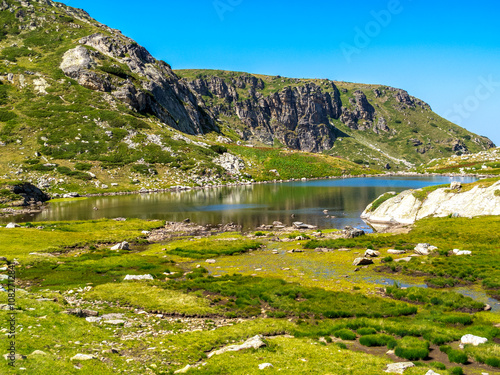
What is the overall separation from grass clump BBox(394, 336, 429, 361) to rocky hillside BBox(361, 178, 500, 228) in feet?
175

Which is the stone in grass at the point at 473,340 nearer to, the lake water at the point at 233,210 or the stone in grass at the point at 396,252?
the stone in grass at the point at 396,252

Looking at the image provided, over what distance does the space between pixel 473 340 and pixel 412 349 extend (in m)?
4.21

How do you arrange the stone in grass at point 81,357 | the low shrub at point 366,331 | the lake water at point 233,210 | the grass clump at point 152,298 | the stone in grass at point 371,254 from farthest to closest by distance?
the lake water at point 233,210
the stone in grass at point 371,254
the grass clump at point 152,298
the low shrub at point 366,331
the stone in grass at point 81,357

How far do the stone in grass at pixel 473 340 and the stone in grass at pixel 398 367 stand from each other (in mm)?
5188

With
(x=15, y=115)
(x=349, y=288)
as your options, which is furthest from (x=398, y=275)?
(x=15, y=115)

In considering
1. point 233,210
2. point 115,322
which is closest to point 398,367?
point 115,322

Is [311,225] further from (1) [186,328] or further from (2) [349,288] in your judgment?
(1) [186,328]

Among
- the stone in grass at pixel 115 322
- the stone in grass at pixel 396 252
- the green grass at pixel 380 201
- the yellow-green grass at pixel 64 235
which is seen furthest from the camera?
the green grass at pixel 380 201

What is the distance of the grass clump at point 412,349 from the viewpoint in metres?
17.4

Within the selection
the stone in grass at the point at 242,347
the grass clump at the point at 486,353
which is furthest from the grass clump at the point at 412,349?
the stone in grass at the point at 242,347

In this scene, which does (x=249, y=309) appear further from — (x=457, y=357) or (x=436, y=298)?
(x=436, y=298)

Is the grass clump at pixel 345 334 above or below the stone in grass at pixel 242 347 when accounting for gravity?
below

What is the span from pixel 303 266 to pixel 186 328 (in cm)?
2235

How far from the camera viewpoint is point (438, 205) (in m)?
68.8
